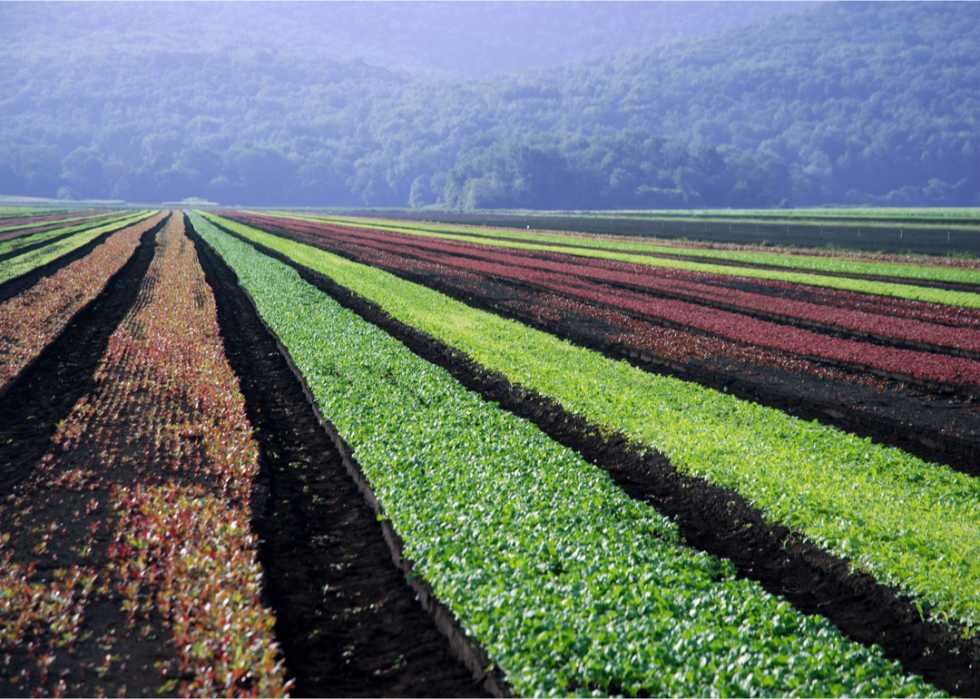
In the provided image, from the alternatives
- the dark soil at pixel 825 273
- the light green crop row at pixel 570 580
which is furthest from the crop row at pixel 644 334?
the dark soil at pixel 825 273

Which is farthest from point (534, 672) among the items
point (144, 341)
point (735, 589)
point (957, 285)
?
point (957, 285)

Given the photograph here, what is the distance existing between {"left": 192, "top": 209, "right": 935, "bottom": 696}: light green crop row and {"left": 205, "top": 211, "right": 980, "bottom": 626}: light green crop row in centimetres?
170

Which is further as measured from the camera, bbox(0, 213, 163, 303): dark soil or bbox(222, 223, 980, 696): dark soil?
bbox(0, 213, 163, 303): dark soil

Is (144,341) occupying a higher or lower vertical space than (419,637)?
higher

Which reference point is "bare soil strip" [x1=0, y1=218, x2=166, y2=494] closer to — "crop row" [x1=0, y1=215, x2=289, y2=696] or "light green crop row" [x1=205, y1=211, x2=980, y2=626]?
"crop row" [x1=0, y1=215, x2=289, y2=696]

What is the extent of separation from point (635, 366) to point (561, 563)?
Answer: 11.3 meters

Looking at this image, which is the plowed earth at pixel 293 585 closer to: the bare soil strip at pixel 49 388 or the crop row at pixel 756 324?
the bare soil strip at pixel 49 388

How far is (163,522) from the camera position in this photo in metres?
9.16

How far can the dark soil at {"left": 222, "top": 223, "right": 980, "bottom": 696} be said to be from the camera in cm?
723

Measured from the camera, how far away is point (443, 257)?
46469 millimetres

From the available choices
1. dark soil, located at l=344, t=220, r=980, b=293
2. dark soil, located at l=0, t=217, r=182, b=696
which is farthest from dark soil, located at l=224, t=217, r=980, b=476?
dark soil, located at l=344, t=220, r=980, b=293

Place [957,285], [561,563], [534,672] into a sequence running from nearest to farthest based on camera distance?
1. [534,672]
2. [561,563]
3. [957,285]

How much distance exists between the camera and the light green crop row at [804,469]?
27.4ft

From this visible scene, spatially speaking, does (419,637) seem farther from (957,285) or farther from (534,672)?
(957,285)
